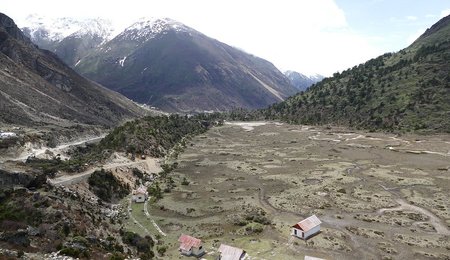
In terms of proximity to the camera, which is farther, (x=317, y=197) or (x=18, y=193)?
(x=317, y=197)

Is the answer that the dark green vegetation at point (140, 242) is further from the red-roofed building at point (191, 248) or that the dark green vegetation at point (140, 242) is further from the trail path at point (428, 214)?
the trail path at point (428, 214)

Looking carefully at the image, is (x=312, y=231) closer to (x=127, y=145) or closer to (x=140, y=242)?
(x=140, y=242)

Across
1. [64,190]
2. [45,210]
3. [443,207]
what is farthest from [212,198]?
[443,207]

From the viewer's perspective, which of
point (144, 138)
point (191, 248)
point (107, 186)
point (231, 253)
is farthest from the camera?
point (144, 138)

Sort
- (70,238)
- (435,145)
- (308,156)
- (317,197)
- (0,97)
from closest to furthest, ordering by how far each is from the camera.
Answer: (70,238) → (317,197) → (308,156) → (435,145) → (0,97)

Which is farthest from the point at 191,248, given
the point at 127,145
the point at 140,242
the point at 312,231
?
the point at 127,145

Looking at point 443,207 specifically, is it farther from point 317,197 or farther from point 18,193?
point 18,193

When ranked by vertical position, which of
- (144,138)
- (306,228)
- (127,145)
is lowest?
(306,228)
